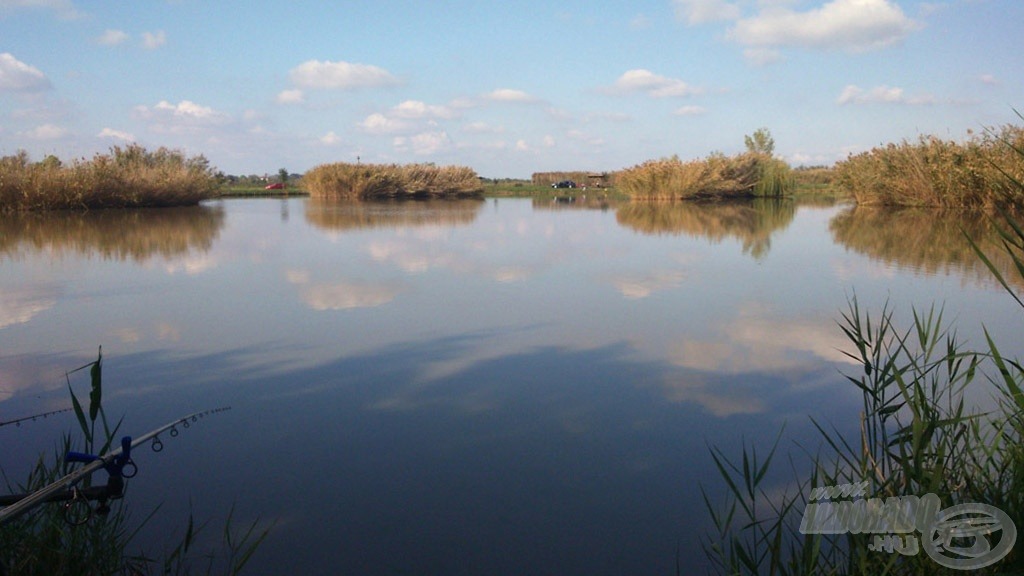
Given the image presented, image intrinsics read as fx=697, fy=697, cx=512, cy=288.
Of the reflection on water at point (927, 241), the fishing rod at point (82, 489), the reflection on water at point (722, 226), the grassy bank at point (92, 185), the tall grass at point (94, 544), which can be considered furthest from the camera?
the grassy bank at point (92, 185)

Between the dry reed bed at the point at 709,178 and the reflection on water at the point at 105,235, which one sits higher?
the dry reed bed at the point at 709,178

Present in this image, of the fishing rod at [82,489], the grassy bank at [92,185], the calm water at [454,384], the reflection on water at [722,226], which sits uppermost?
the grassy bank at [92,185]

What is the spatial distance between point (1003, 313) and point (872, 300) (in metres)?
0.77

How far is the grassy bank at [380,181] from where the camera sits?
25078mm

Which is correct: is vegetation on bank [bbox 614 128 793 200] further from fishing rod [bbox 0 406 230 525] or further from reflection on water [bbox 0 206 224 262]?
fishing rod [bbox 0 406 230 525]

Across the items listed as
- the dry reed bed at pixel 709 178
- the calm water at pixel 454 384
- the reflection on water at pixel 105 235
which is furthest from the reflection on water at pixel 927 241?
the dry reed bed at pixel 709 178

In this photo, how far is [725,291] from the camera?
529 cm

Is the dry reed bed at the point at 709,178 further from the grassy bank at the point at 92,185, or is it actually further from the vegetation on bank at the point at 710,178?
the grassy bank at the point at 92,185

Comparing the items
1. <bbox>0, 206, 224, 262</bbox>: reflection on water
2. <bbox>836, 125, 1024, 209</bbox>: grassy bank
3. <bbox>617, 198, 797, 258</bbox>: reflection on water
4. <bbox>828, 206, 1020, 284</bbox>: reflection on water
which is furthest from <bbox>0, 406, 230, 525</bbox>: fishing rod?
<bbox>836, 125, 1024, 209</bbox>: grassy bank

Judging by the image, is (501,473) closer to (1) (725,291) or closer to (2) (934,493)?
(2) (934,493)

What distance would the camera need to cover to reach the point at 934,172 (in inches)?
569

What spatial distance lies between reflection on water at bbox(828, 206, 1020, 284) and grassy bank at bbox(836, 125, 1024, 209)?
68cm

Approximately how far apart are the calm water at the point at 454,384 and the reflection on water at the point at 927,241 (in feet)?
0.49

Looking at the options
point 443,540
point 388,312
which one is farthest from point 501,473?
point 388,312
